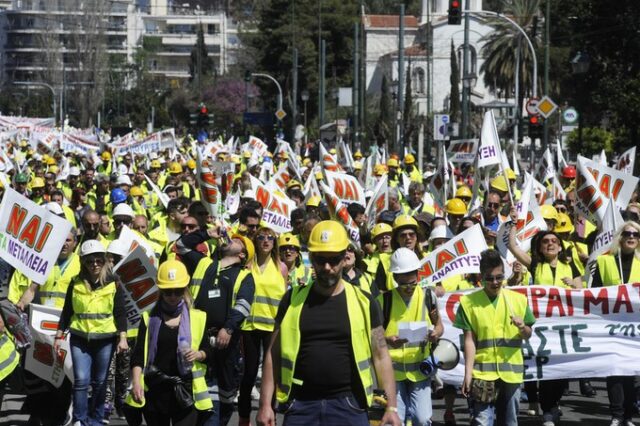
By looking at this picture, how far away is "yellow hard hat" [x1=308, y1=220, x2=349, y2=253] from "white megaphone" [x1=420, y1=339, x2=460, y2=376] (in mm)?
2656

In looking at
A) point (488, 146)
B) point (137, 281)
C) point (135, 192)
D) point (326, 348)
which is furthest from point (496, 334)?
point (135, 192)

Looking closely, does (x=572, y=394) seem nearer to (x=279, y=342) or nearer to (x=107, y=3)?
(x=279, y=342)

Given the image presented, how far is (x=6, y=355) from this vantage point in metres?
8.80

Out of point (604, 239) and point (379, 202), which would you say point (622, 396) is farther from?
Result: point (379, 202)

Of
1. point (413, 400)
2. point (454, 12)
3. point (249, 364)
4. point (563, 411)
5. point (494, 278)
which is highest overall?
point (454, 12)

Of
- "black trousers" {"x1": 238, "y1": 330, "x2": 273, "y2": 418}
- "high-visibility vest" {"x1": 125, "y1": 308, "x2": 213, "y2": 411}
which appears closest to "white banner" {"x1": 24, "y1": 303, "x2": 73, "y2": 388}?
"black trousers" {"x1": 238, "y1": 330, "x2": 273, "y2": 418}

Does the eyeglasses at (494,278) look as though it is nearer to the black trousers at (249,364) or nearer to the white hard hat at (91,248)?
the black trousers at (249,364)

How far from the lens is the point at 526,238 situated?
1302 cm

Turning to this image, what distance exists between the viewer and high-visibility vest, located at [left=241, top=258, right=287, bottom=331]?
10.3 meters

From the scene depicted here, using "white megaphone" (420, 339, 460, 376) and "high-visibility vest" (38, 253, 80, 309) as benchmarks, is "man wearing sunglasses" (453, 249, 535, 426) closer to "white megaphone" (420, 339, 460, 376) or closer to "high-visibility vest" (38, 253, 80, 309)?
"white megaphone" (420, 339, 460, 376)

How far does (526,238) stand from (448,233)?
1.26 m

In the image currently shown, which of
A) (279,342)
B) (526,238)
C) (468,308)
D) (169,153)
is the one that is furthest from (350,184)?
(169,153)

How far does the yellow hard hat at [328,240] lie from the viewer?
636 cm

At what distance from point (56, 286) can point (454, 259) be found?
9.63ft
